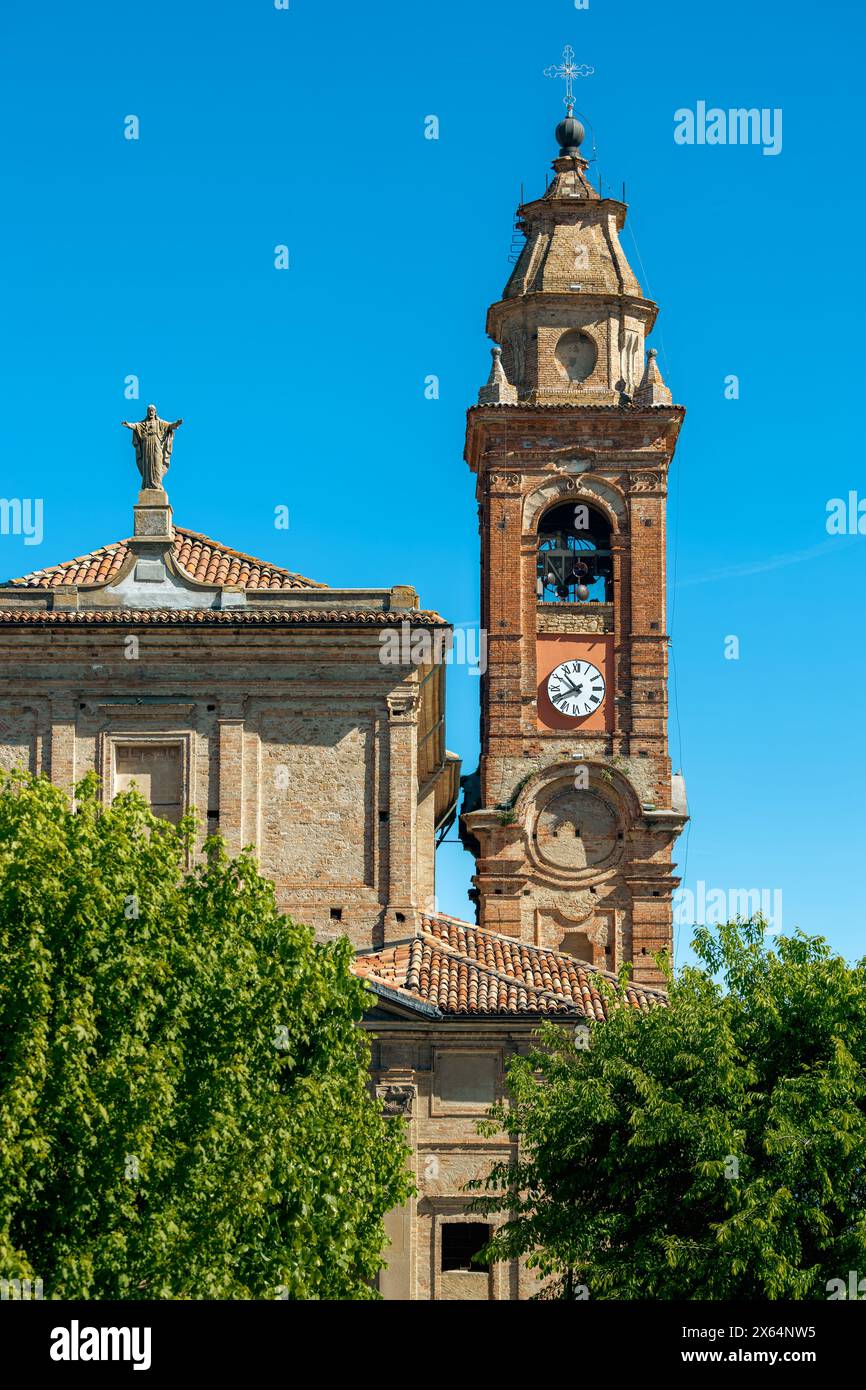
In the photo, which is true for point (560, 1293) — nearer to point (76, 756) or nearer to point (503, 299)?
point (76, 756)

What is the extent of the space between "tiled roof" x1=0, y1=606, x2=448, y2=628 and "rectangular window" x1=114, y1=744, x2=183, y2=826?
98.7 inches

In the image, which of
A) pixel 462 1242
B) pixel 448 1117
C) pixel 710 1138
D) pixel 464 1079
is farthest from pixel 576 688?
pixel 710 1138

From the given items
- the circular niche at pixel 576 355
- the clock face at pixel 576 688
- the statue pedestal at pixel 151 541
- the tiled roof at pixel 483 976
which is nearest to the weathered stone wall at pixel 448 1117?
the tiled roof at pixel 483 976

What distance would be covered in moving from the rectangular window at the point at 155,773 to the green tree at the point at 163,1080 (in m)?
11.3

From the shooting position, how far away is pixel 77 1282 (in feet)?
91.8

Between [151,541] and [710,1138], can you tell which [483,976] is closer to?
[151,541]

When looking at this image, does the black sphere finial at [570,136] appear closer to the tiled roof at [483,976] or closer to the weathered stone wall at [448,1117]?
the tiled roof at [483,976]

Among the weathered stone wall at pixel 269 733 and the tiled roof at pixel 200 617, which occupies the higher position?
the tiled roof at pixel 200 617

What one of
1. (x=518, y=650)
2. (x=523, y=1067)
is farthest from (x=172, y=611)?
(x=518, y=650)

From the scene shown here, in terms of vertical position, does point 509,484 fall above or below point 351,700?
above

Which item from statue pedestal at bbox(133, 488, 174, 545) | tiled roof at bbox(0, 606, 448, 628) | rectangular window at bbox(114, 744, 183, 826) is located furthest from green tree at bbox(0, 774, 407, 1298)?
statue pedestal at bbox(133, 488, 174, 545)

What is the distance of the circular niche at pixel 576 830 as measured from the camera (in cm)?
6172
